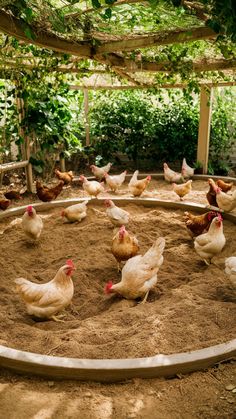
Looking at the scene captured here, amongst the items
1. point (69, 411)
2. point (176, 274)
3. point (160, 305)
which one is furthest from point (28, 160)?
point (69, 411)

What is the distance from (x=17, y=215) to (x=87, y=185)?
1.33m

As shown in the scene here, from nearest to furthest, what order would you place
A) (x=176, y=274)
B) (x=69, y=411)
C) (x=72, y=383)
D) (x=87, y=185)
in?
1. (x=69, y=411)
2. (x=72, y=383)
3. (x=176, y=274)
4. (x=87, y=185)

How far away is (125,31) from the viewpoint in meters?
4.93

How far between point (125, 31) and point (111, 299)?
3.12 meters

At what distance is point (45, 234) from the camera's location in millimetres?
6133

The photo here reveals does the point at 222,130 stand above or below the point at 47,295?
above

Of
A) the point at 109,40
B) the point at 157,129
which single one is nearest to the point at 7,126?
the point at 109,40

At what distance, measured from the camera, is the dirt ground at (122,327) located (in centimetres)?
267

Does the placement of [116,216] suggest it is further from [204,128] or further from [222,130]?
[222,130]

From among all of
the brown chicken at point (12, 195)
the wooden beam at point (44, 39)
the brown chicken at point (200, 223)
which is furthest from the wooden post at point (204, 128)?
the wooden beam at point (44, 39)

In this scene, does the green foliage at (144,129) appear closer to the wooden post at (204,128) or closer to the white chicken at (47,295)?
the wooden post at (204,128)

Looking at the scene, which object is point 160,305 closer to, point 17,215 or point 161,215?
point 161,215

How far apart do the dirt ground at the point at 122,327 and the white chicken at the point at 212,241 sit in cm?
19

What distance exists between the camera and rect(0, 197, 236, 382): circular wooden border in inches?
114
